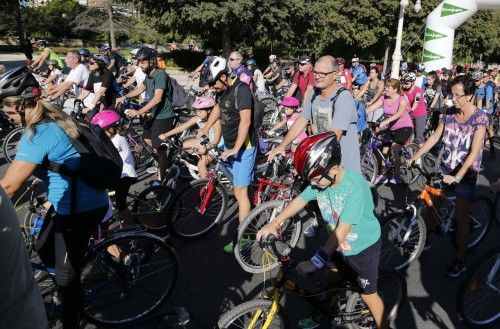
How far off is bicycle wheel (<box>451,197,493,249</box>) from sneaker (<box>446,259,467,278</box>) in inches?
25.4

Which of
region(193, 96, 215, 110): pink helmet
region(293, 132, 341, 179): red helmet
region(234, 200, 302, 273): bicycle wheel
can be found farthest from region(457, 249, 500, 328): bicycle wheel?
region(193, 96, 215, 110): pink helmet

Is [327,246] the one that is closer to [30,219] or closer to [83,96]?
[30,219]

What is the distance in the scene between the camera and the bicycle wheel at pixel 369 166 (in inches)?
292

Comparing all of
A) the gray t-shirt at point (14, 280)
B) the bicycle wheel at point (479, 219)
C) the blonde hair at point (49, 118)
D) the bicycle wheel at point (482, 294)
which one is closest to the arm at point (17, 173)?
the blonde hair at point (49, 118)

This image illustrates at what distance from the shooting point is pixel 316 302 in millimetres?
3076

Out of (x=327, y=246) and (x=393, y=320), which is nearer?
(x=327, y=246)

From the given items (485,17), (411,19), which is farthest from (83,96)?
(485,17)

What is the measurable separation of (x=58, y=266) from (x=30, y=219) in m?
1.75

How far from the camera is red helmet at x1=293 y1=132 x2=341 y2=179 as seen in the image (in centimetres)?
252

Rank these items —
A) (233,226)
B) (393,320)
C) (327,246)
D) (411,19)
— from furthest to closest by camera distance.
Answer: (411,19), (233,226), (393,320), (327,246)

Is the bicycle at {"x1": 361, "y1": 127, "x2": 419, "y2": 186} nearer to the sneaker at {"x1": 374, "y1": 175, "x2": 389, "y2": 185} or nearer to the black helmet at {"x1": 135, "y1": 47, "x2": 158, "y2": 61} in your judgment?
the sneaker at {"x1": 374, "y1": 175, "x2": 389, "y2": 185}

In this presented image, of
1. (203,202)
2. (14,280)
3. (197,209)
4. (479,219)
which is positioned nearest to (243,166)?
(203,202)

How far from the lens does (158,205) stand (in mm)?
5152

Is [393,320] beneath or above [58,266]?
beneath
